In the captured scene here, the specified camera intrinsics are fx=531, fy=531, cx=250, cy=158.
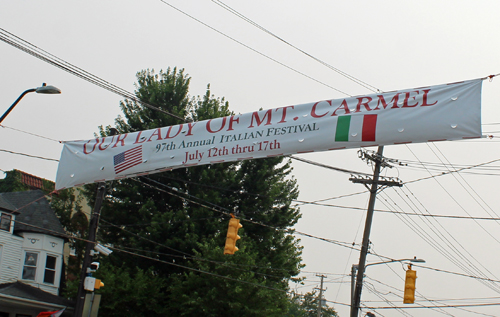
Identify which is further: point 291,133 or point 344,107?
point 291,133

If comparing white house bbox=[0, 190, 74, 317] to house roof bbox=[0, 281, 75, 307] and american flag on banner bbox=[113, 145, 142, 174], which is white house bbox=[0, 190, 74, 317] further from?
american flag on banner bbox=[113, 145, 142, 174]

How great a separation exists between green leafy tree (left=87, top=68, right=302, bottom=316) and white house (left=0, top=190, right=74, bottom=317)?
11.3 feet

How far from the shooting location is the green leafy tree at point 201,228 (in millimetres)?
21422

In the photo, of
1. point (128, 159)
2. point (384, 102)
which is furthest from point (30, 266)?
point (384, 102)

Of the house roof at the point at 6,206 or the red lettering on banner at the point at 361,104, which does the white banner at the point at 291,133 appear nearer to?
the red lettering on banner at the point at 361,104

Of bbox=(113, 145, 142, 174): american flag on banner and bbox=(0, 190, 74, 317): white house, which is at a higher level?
bbox=(113, 145, 142, 174): american flag on banner

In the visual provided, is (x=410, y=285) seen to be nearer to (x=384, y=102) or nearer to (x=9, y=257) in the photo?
(x=384, y=102)

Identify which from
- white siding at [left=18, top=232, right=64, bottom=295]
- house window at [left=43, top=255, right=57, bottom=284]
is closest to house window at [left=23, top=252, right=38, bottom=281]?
white siding at [left=18, top=232, right=64, bottom=295]

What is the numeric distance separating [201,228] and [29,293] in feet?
26.8

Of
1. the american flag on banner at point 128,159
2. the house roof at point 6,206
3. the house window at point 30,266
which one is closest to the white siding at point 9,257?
the house window at point 30,266

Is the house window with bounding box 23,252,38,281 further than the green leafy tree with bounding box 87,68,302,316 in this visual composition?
Yes

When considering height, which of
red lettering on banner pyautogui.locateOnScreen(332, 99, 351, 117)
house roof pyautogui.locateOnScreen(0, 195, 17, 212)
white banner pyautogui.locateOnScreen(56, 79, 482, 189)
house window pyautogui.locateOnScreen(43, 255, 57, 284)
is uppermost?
red lettering on banner pyautogui.locateOnScreen(332, 99, 351, 117)

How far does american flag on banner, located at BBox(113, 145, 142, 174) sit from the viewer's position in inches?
436

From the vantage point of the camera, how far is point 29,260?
2641cm
